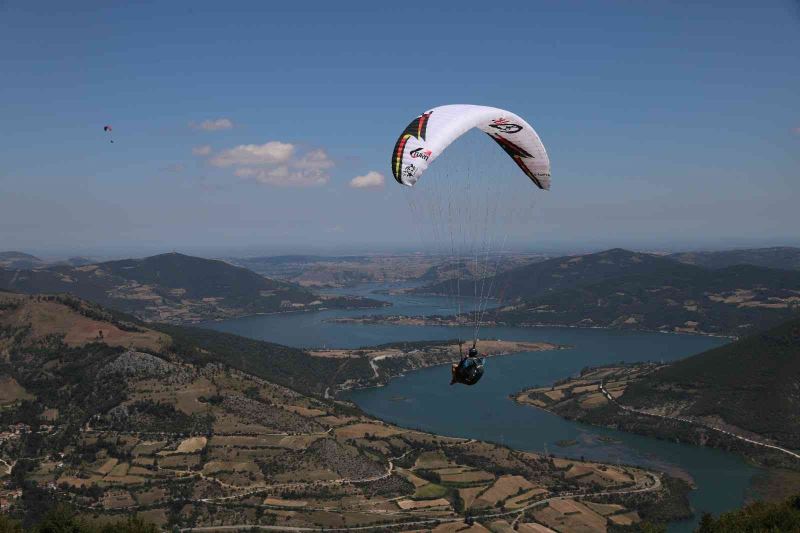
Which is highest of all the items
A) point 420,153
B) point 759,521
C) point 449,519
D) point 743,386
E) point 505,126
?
point 505,126

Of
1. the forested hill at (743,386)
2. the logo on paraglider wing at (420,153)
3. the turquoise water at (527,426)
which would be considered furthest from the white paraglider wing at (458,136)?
the forested hill at (743,386)

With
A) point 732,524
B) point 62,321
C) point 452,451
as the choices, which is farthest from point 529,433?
point 62,321

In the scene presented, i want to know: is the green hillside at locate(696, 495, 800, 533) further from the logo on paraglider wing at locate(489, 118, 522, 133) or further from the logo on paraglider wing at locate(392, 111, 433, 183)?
the logo on paraglider wing at locate(392, 111, 433, 183)

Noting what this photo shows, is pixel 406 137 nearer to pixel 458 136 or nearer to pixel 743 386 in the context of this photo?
pixel 458 136

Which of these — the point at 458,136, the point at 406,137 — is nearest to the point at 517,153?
the point at 458,136

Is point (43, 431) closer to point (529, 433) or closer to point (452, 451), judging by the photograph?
point (452, 451)

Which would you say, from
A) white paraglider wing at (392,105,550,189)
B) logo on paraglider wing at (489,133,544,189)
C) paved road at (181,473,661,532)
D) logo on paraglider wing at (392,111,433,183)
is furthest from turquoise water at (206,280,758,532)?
logo on paraglider wing at (392,111,433,183)
